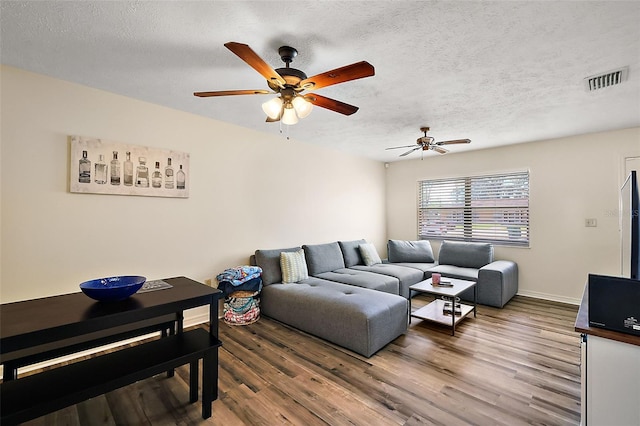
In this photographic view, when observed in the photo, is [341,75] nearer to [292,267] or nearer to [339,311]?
[339,311]

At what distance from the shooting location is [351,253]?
4.91 m

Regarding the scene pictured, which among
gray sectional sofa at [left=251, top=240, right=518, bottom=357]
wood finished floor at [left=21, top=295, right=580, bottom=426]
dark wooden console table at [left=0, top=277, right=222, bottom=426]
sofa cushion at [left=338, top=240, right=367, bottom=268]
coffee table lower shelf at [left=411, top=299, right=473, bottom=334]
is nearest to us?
dark wooden console table at [left=0, top=277, right=222, bottom=426]

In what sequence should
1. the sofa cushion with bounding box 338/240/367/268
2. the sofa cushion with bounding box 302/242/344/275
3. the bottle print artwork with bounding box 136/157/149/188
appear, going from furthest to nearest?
1. the sofa cushion with bounding box 338/240/367/268
2. the sofa cushion with bounding box 302/242/344/275
3. the bottle print artwork with bounding box 136/157/149/188

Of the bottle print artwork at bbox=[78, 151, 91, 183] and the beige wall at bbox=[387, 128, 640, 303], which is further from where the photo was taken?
the beige wall at bbox=[387, 128, 640, 303]

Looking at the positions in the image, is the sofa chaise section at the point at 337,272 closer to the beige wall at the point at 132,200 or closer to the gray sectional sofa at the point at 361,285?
the gray sectional sofa at the point at 361,285

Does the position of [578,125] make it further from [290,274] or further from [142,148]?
[142,148]

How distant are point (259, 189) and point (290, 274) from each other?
1.27 metres

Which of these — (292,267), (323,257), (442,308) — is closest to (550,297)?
(442,308)

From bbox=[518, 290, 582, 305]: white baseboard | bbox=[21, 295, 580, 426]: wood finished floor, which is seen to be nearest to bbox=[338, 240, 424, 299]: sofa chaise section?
bbox=[21, 295, 580, 426]: wood finished floor

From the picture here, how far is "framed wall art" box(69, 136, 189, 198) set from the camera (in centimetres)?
260

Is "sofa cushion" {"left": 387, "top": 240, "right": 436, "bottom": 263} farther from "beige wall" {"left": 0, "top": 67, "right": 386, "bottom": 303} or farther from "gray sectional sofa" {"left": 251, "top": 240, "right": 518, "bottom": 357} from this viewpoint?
"beige wall" {"left": 0, "top": 67, "right": 386, "bottom": 303}

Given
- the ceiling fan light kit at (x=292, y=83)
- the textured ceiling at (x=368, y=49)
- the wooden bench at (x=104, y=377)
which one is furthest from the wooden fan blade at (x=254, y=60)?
the wooden bench at (x=104, y=377)

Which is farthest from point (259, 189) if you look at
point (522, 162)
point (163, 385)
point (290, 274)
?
point (522, 162)

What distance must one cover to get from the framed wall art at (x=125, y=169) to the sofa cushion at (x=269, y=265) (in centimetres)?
123
